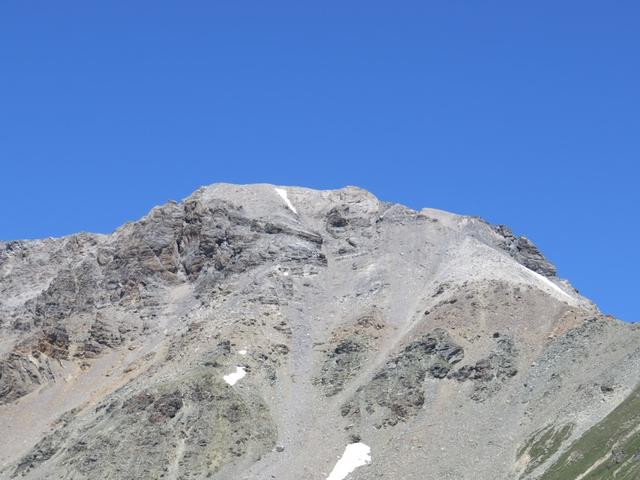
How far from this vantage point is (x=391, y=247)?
7854 inches

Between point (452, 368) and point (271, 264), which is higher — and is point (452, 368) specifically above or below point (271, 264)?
below

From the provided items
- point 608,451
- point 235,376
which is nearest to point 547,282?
point 235,376

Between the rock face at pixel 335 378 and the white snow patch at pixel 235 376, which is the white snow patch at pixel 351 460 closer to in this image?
the rock face at pixel 335 378

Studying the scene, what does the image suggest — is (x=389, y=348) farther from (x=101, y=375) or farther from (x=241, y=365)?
(x=101, y=375)

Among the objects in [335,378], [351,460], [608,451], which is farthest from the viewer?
[335,378]

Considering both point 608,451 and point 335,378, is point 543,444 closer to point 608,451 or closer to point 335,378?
point 608,451

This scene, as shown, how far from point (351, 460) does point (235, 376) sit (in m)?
26.0

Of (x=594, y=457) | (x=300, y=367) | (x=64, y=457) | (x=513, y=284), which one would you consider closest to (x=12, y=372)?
(x=64, y=457)

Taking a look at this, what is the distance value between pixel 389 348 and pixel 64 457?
1806 inches

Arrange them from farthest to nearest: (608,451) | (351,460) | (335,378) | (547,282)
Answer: (547,282), (335,378), (351,460), (608,451)

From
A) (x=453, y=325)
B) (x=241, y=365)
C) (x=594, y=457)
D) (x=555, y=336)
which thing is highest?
(x=241, y=365)

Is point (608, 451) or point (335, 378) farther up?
point (335, 378)

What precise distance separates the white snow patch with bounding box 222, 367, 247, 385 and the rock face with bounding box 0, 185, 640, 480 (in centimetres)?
27

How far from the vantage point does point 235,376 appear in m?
162
